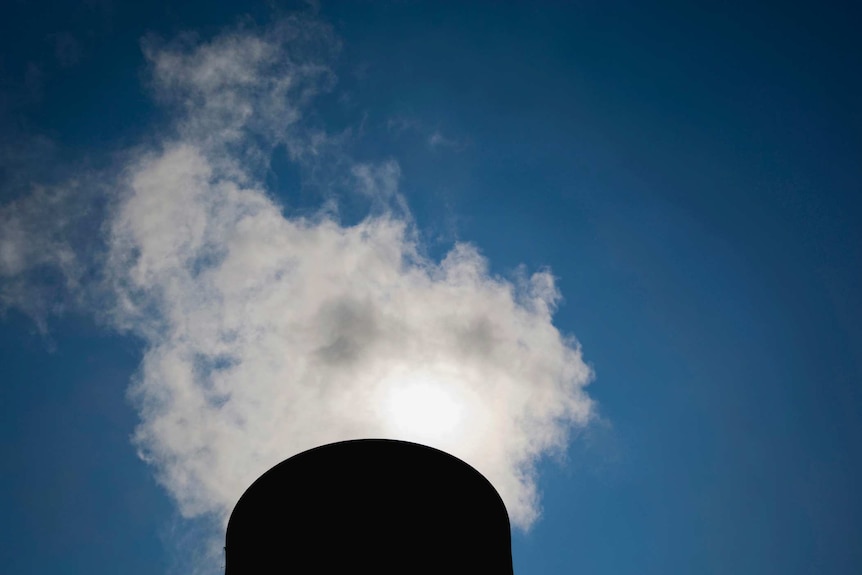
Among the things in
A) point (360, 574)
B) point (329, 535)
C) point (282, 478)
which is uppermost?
point (282, 478)

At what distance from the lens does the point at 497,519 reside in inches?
379

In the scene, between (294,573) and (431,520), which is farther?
(431,520)

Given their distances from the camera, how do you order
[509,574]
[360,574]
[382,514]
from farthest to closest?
1. [509,574]
2. [382,514]
3. [360,574]

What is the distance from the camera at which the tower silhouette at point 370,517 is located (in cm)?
803

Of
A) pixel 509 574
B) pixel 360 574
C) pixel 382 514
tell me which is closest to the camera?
pixel 360 574

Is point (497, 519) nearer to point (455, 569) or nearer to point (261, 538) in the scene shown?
point (455, 569)

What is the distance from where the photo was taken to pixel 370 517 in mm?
8336

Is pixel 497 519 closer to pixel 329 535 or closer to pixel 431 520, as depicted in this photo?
pixel 431 520

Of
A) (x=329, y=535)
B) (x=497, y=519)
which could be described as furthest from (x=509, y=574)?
(x=329, y=535)

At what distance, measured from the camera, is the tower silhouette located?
8031 millimetres

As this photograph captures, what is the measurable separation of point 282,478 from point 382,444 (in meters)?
1.61

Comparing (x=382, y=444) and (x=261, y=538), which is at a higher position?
(x=382, y=444)

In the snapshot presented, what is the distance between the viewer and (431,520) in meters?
8.59

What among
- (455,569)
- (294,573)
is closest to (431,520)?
(455,569)
